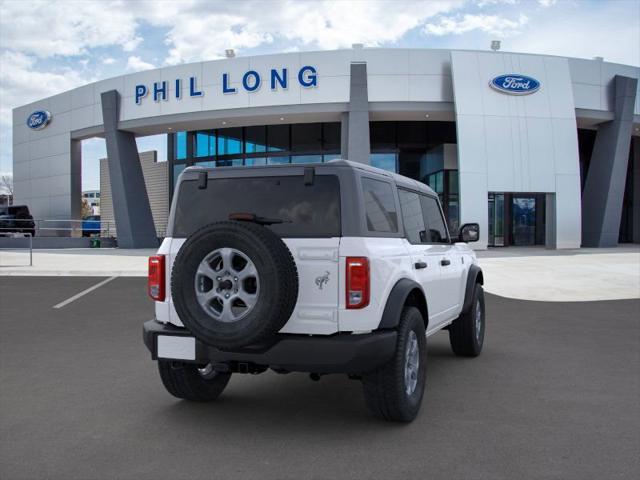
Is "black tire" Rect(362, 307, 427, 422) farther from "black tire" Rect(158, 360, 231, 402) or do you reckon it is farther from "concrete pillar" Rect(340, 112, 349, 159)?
"concrete pillar" Rect(340, 112, 349, 159)

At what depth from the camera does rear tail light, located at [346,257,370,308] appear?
396cm

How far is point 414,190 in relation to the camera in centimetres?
549

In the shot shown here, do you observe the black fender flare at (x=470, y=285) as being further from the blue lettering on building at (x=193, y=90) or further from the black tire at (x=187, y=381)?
the blue lettering on building at (x=193, y=90)

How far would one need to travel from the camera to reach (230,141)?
116 feet

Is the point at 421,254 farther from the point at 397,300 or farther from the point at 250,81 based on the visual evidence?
the point at 250,81

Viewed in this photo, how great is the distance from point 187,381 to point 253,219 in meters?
1.56

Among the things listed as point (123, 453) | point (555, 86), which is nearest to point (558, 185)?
point (555, 86)

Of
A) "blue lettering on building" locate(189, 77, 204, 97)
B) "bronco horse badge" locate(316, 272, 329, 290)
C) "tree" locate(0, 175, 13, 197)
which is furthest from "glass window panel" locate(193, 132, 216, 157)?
"tree" locate(0, 175, 13, 197)

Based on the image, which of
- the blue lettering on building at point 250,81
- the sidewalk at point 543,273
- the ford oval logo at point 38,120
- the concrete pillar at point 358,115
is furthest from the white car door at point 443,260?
the ford oval logo at point 38,120

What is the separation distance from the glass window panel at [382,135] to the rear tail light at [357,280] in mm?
29568

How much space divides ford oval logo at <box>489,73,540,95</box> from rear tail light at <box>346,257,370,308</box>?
25.2 metres

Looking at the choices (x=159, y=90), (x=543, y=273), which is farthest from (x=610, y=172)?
(x=159, y=90)

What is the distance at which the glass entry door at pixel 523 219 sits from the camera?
3300cm

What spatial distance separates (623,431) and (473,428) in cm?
106
